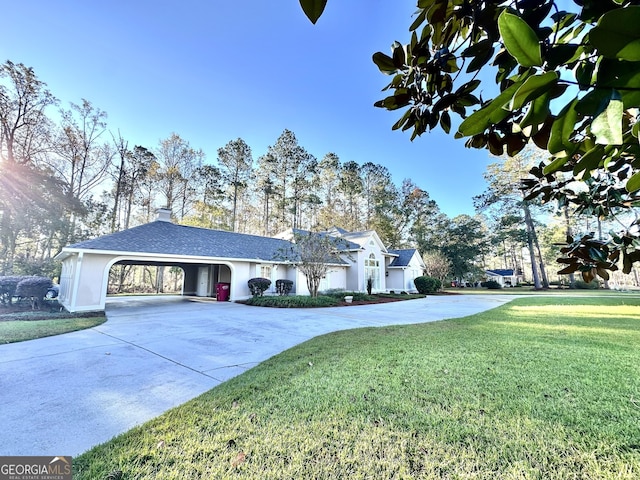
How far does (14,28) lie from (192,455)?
15.8 meters

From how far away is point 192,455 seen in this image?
2414 millimetres

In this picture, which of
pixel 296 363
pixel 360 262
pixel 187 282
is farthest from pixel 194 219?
pixel 296 363

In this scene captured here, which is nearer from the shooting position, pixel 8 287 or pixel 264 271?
pixel 8 287

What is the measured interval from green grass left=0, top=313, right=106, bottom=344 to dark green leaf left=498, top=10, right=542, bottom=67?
386 inches

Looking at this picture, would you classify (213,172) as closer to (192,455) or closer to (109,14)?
(109,14)

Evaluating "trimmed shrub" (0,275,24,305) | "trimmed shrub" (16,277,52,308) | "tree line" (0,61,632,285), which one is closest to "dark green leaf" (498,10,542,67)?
"trimmed shrub" (16,277,52,308)

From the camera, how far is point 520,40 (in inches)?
28.4

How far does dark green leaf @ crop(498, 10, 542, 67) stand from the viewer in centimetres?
70

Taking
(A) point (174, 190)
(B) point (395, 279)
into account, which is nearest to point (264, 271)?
(B) point (395, 279)

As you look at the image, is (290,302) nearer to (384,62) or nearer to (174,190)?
(384,62)

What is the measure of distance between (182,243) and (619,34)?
55.2ft

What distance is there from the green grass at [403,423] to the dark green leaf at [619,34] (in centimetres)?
269
